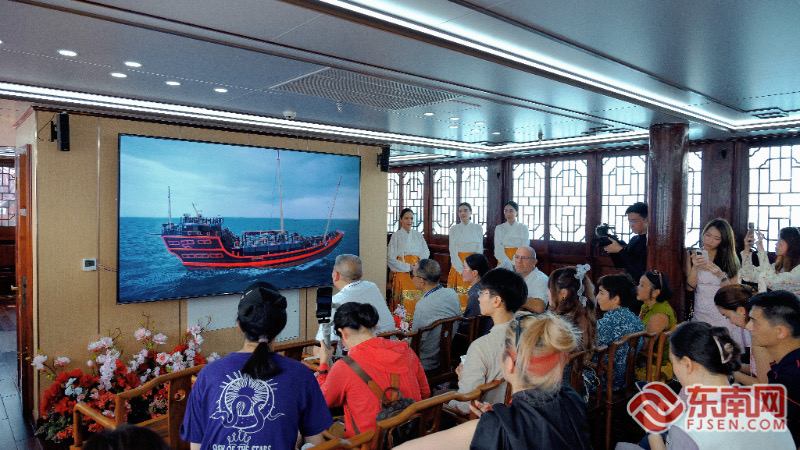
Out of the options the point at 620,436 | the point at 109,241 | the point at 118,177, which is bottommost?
the point at 620,436

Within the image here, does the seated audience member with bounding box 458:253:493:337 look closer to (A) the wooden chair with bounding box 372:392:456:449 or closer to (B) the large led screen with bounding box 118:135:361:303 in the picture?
(A) the wooden chair with bounding box 372:392:456:449

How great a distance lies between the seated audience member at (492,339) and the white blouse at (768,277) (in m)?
2.91

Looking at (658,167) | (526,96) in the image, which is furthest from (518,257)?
(658,167)

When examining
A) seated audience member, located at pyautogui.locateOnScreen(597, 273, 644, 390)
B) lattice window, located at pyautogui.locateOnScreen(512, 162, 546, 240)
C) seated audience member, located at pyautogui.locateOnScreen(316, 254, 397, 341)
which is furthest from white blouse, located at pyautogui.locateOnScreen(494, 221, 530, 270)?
seated audience member, located at pyautogui.locateOnScreen(316, 254, 397, 341)

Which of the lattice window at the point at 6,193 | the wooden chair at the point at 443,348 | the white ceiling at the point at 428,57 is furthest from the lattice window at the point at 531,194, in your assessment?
the lattice window at the point at 6,193

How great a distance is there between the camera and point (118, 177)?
4.52 meters

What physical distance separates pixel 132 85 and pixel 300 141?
7.34 ft

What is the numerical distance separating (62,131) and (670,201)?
5588 mm

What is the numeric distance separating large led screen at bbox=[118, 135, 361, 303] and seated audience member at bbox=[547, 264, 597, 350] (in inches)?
126

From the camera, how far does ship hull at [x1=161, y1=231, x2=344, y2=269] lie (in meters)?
4.91

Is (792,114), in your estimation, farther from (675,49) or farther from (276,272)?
(276,272)

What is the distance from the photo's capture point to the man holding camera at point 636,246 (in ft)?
17.6

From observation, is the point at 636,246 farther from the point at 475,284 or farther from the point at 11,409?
the point at 11,409

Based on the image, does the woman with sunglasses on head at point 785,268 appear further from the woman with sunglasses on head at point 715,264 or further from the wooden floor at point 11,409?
the wooden floor at point 11,409
